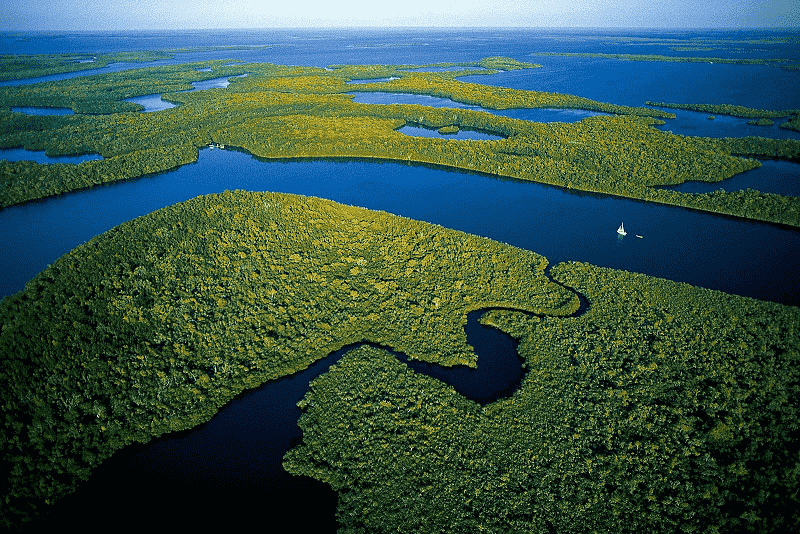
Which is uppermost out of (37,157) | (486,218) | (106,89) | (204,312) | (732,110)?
(106,89)

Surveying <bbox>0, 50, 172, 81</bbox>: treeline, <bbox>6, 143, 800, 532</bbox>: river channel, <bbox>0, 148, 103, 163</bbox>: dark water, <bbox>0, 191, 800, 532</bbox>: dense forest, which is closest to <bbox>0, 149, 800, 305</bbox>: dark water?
<bbox>6, 143, 800, 532</bbox>: river channel

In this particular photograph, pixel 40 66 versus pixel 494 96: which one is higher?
pixel 40 66

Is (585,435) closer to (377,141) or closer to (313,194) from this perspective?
(313,194)

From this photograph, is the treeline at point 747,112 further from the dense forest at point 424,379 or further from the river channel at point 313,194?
the dense forest at point 424,379

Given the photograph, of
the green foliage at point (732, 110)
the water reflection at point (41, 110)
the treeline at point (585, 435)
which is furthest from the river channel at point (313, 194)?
the green foliage at point (732, 110)

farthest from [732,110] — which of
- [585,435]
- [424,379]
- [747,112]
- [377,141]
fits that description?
[424,379]

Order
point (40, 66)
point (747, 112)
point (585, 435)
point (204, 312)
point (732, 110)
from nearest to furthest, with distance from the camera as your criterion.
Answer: point (585, 435) < point (204, 312) < point (747, 112) < point (732, 110) < point (40, 66)

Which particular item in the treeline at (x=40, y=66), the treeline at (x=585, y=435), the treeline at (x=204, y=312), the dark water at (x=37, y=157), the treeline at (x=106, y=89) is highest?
the treeline at (x=40, y=66)

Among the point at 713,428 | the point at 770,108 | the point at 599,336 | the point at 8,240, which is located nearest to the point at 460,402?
the point at 599,336
